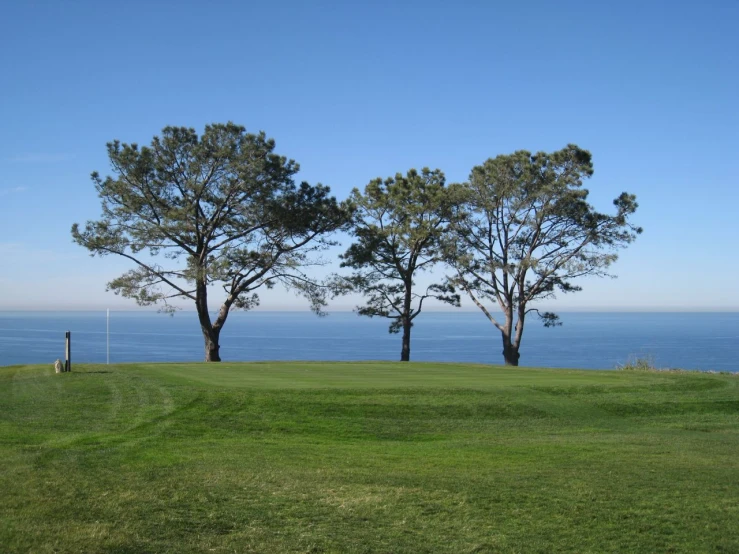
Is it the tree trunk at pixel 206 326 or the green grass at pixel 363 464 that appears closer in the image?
the green grass at pixel 363 464

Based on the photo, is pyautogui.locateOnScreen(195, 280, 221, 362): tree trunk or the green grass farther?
pyautogui.locateOnScreen(195, 280, 221, 362): tree trunk

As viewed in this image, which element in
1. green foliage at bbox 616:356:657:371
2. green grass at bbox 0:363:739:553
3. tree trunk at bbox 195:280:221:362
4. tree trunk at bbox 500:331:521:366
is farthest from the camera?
tree trunk at bbox 500:331:521:366

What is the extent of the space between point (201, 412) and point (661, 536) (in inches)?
380

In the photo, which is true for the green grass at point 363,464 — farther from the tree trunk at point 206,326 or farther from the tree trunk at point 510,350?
the tree trunk at point 510,350

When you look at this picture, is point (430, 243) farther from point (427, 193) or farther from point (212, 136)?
point (212, 136)

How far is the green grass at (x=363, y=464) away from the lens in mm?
6633

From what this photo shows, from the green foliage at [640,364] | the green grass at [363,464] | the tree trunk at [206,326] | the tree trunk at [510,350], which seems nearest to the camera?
the green grass at [363,464]

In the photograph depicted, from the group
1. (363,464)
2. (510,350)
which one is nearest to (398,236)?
(510,350)

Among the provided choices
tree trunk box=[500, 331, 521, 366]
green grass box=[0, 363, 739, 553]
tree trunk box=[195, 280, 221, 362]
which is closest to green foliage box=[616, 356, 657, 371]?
green grass box=[0, 363, 739, 553]

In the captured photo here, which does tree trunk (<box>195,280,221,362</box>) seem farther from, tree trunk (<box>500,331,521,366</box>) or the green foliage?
the green foliage

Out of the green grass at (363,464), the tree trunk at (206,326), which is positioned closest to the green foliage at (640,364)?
the green grass at (363,464)

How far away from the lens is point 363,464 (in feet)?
32.7

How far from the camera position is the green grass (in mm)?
6633

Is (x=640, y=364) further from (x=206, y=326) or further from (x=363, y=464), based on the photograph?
(x=363, y=464)
